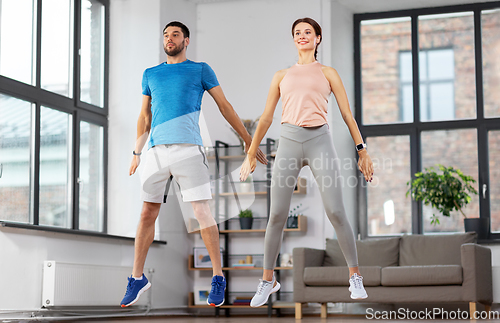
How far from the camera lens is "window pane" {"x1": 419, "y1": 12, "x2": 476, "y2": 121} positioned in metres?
8.05

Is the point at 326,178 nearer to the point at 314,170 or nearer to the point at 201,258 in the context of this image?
the point at 314,170

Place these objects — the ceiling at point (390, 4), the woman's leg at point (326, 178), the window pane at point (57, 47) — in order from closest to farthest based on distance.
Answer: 1. the woman's leg at point (326, 178)
2. the window pane at point (57, 47)
3. the ceiling at point (390, 4)

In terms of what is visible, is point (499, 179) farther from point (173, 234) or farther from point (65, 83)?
point (65, 83)

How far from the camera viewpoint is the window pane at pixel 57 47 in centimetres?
648

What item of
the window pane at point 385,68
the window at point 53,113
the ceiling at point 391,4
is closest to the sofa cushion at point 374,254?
the window pane at point 385,68

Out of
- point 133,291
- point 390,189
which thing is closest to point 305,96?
point 133,291

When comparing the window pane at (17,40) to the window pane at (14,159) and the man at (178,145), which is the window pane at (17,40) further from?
the man at (178,145)

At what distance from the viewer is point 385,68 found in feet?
27.6

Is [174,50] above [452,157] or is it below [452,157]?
above

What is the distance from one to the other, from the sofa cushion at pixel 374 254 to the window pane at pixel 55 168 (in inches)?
114

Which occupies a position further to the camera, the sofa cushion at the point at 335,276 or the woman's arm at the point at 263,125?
the sofa cushion at the point at 335,276

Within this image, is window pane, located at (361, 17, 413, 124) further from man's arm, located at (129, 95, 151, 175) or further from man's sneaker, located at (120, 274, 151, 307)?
man's sneaker, located at (120, 274, 151, 307)

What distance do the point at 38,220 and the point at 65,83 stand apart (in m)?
1.54

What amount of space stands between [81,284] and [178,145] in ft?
10.1
